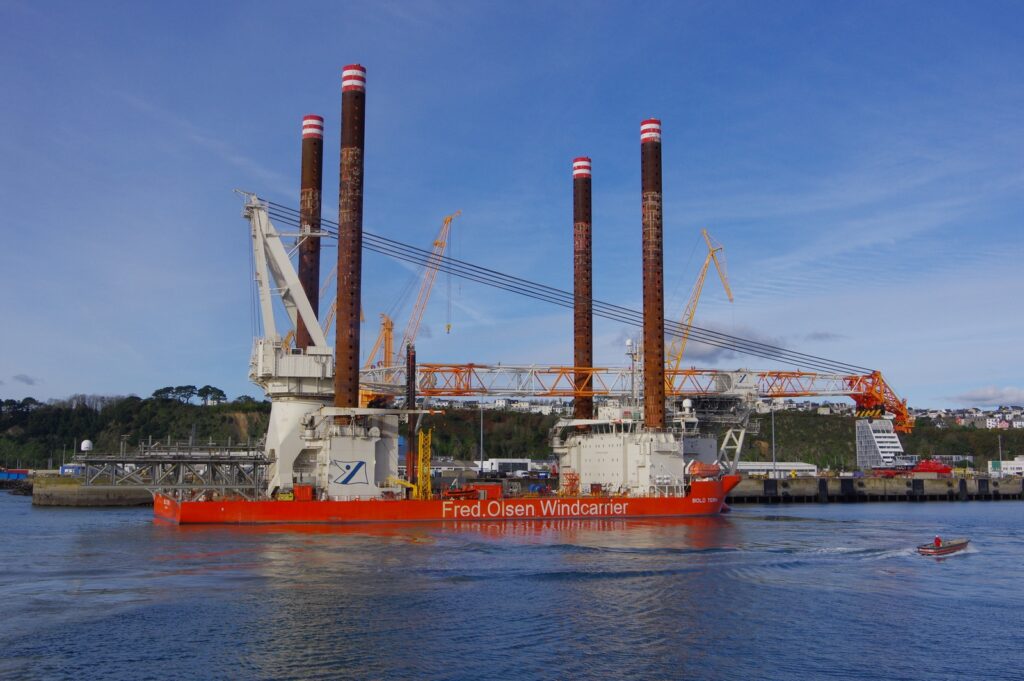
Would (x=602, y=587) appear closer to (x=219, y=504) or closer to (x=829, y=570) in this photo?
(x=829, y=570)

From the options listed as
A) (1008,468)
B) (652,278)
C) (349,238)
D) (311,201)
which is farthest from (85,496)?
(1008,468)

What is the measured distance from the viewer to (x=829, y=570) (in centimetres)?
4150

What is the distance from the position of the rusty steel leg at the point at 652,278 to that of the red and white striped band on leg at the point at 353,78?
2411 cm

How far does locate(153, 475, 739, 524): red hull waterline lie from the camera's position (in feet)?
190

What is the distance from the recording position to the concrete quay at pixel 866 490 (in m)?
108

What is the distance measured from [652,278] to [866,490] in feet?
197

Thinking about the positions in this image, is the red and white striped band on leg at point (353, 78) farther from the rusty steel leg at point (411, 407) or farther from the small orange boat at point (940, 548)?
the small orange boat at point (940, 548)

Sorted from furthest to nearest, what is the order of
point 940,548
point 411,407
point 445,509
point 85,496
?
point 85,496
point 411,407
point 445,509
point 940,548

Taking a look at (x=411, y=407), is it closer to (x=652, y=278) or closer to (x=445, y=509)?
(x=445, y=509)

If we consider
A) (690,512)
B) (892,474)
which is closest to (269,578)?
(690,512)

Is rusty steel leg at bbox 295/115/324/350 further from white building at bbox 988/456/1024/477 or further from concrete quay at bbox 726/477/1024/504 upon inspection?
white building at bbox 988/456/1024/477

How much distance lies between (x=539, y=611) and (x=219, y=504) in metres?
32.9

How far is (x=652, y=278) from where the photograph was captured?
7238 cm

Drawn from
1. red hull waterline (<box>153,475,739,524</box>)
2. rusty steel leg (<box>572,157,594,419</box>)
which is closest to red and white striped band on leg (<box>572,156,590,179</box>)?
rusty steel leg (<box>572,157,594,419</box>)
